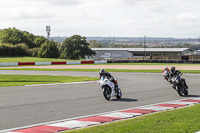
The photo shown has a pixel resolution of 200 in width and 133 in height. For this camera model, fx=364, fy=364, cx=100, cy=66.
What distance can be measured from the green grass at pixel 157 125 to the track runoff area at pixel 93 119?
2.15ft

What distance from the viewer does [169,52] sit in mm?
134750

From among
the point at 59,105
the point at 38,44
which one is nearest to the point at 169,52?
the point at 38,44

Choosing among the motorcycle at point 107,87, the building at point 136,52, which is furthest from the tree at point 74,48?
the motorcycle at point 107,87

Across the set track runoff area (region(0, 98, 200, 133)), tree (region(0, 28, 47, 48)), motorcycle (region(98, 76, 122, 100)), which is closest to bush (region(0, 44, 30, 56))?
tree (region(0, 28, 47, 48))

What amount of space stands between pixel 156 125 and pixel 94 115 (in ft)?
9.50

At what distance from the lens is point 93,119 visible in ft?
39.3

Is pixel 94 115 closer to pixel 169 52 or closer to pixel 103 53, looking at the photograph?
pixel 169 52

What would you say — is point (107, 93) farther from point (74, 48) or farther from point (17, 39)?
point (17, 39)

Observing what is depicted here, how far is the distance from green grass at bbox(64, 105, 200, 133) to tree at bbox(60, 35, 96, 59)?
112 meters

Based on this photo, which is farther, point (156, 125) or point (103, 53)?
point (103, 53)

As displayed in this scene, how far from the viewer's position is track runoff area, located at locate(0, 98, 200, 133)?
406 inches

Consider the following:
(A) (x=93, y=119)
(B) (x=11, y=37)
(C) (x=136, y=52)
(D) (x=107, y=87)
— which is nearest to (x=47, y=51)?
(B) (x=11, y=37)

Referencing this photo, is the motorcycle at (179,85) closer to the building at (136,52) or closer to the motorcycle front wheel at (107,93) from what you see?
the motorcycle front wheel at (107,93)

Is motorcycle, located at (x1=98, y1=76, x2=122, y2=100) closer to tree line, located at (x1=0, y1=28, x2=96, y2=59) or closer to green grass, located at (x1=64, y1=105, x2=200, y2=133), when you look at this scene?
green grass, located at (x1=64, y1=105, x2=200, y2=133)
